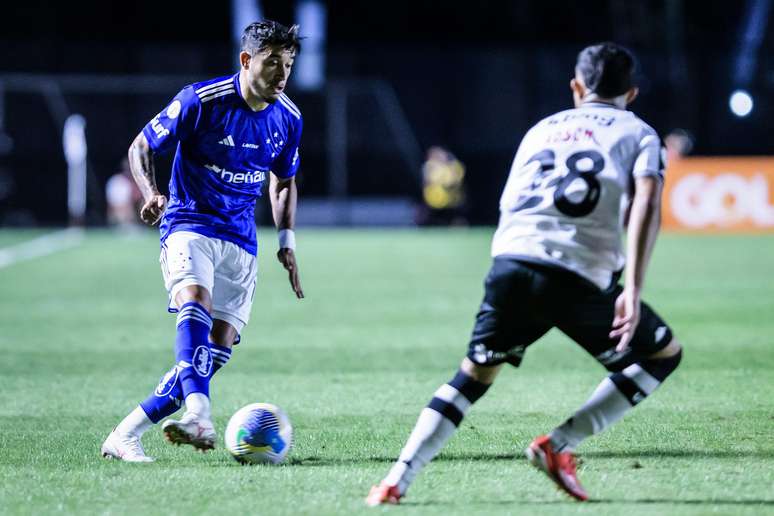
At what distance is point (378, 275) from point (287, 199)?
11.9m

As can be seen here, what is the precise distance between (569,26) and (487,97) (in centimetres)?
726

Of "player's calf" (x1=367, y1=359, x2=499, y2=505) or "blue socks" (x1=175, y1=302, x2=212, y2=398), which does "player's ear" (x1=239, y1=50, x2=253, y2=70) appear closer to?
"blue socks" (x1=175, y1=302, x2=212, y2=398)

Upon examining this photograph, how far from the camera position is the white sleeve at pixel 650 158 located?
5.29 m

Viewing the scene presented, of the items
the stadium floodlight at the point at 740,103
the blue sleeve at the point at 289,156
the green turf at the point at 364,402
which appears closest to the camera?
the green turf at the point at 364,402

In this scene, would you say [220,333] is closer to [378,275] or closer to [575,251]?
[575,251]

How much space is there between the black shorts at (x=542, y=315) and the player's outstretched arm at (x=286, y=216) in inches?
74.5

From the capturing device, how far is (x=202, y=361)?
6.47m

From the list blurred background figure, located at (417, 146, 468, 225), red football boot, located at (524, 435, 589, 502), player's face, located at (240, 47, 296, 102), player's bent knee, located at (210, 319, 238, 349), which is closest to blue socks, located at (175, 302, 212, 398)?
player's bent knee, located at (210, 319, 238, 349)

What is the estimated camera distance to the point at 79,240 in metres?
28.9

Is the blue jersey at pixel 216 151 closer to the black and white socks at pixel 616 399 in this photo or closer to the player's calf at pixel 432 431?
the player's calf at pixel 432 431

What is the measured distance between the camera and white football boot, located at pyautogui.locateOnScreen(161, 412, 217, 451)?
600 cm

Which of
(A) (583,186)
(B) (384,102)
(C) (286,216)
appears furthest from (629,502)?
(B) (384,102)

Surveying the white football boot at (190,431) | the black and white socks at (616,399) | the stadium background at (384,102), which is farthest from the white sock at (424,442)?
the stadium background at (384,102)

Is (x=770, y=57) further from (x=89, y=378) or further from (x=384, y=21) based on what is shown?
(x=89, y=378)
